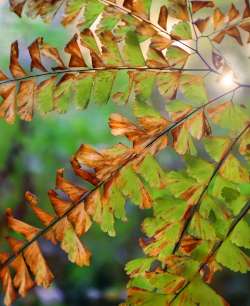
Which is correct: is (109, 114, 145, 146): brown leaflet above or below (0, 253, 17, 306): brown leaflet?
above

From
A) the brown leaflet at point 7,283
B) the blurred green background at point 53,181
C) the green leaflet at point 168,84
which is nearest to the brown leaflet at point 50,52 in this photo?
the green leaflet at point 168,84

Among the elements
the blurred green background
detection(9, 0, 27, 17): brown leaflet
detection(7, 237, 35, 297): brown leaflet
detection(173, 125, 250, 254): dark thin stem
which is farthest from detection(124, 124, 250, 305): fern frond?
the blurred green background

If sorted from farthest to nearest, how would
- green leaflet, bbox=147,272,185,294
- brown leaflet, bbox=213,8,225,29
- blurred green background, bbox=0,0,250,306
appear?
blurred green background, bbox=0,0,250,306, brown leaflet, bbox=213,8,225,29, green leaflet, bbox=147,272,185,294

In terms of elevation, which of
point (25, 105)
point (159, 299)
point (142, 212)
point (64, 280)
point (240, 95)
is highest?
point (25, 105)

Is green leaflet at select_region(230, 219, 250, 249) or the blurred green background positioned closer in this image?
green leaflet at select_region(230, 219, 250, 249)

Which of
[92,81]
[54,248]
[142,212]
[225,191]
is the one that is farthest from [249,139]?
[54,248]

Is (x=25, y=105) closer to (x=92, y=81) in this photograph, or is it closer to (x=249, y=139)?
(x=92, y=81)

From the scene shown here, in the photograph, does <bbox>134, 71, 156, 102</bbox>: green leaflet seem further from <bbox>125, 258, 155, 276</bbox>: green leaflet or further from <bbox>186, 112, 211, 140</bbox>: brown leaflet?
<bbox>125, 258, 155, 276</bbox>: green leaflet
